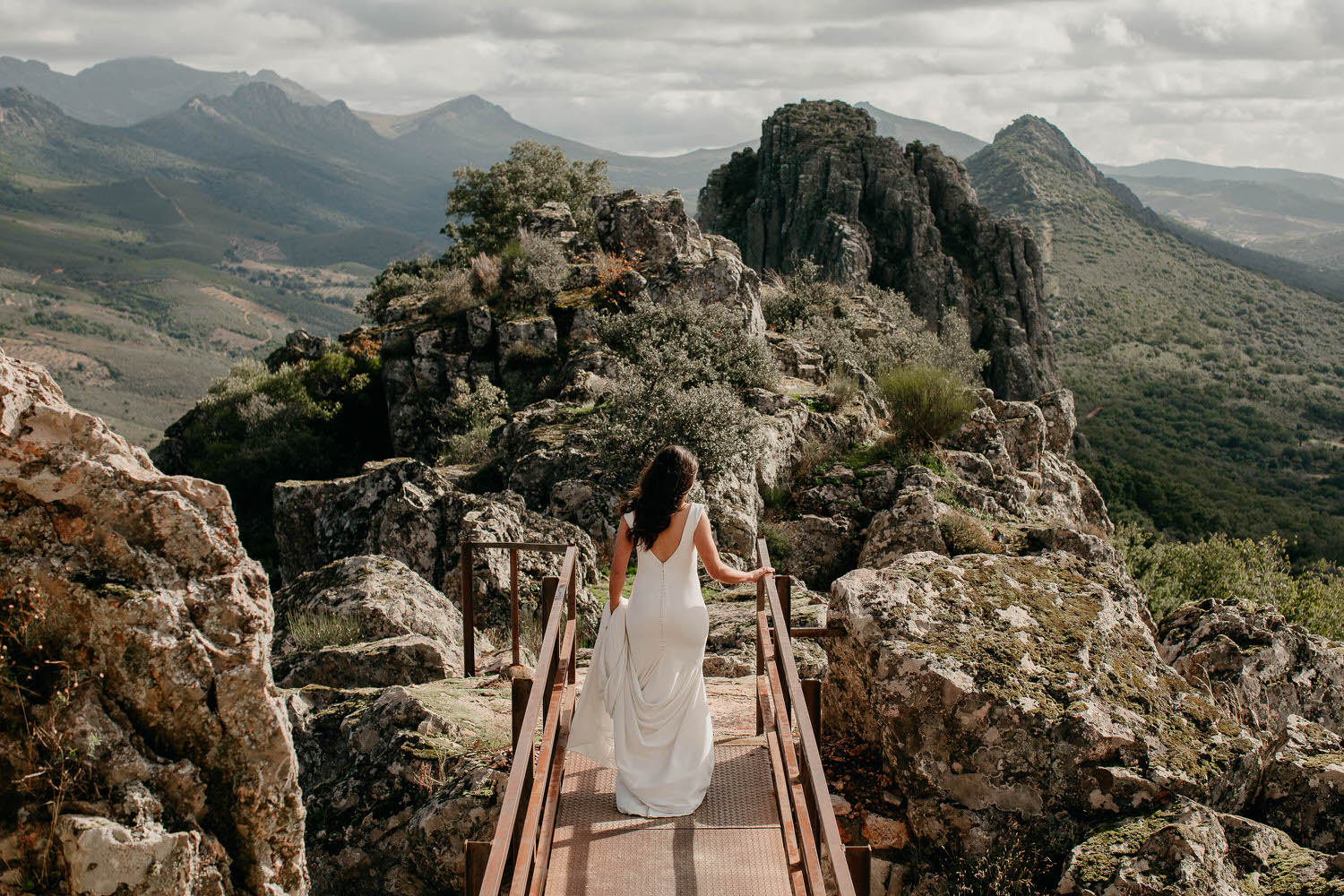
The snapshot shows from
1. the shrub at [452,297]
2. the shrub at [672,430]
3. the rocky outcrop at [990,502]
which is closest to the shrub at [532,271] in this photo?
the shrub at [452,297]

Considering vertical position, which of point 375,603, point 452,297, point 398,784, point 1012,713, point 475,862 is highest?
point 452,297

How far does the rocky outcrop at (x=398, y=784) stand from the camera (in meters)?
6.29

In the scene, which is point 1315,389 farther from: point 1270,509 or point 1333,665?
point 1333,665

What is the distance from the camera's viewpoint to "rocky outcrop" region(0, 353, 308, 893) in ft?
13.3

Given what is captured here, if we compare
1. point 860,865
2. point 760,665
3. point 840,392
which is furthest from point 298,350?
point 860,865

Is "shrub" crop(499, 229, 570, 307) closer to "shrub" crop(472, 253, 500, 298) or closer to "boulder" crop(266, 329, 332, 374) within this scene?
"shrub" crop(472, 253, 500, 298)

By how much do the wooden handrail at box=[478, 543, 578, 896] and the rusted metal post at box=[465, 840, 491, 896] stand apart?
10 centimetres

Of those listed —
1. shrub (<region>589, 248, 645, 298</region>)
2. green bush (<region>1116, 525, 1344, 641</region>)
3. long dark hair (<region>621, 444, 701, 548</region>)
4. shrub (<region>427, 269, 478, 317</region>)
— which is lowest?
green bush (<region>1116, 525, 1344, 641</region>)

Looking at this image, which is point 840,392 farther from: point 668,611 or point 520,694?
point 520,694

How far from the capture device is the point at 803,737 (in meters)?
4.35

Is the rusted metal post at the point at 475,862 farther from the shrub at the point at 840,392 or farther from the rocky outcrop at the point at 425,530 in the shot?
the shrub at the point at 840,392

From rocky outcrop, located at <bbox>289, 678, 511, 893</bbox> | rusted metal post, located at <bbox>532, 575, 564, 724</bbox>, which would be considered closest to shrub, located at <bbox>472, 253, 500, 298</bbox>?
rocky outcrop, located at <bbox>289, 678, 511, 893</bbox>

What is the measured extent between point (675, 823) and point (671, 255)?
17954 mm

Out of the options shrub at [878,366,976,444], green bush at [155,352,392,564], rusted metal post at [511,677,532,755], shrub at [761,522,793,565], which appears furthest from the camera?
green bush at [155,352,392,564]
